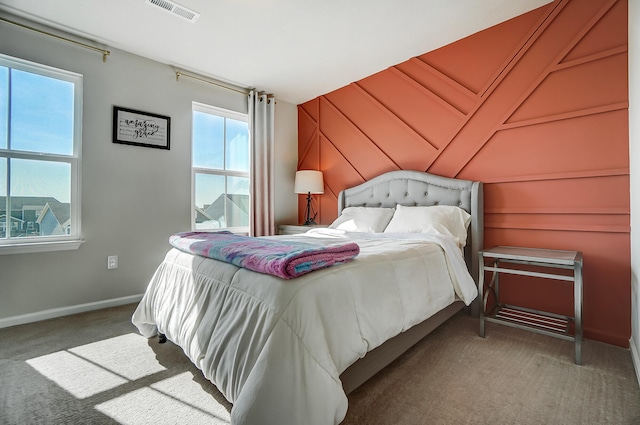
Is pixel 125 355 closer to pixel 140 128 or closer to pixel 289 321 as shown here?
pixel 289 321

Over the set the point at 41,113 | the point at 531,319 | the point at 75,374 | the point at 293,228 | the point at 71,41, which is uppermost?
the point at 71,41

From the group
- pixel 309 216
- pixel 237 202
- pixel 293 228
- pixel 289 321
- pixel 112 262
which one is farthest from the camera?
pixel 309 216

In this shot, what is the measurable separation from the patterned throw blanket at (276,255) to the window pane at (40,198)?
173cm

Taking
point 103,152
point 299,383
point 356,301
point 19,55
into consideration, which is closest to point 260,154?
point 103,152

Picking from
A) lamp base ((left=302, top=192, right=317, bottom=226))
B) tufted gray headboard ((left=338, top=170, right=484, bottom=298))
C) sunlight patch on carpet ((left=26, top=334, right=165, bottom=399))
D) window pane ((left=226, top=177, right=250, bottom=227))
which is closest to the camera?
sunlight patch on carpet ((left=26, top=334, right=165, bottom=399))

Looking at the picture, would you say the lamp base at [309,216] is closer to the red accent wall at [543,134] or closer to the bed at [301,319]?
the red accent wall at [543,134]

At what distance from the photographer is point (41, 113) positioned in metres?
2.68

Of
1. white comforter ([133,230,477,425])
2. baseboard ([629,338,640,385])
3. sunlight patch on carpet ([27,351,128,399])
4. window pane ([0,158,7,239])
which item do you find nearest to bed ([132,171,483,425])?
white comforter ([133,230,477,425])

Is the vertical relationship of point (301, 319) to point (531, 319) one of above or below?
above

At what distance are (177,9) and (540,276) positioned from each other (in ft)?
10.8

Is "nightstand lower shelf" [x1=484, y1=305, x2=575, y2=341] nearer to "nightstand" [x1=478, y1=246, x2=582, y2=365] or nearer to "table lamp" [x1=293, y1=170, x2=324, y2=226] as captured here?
"nightstand" [x1=478, y1=246, x2=582, y2=365]

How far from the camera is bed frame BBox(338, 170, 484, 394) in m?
1.53

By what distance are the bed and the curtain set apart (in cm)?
193

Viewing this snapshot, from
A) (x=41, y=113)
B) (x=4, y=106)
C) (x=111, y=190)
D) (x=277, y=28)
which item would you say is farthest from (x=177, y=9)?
(x=111, y=190)
